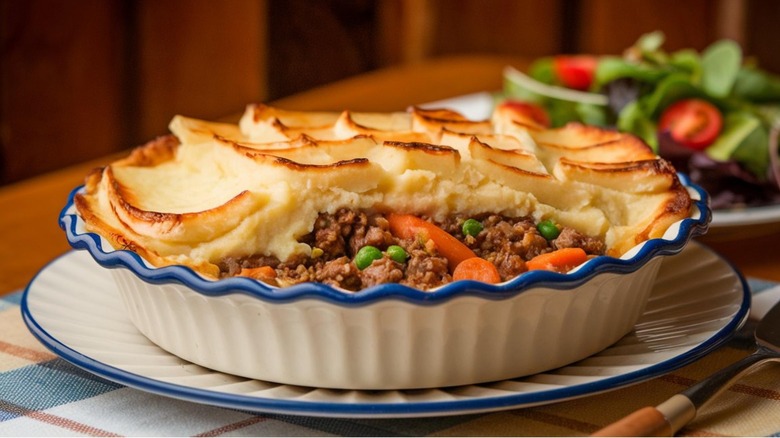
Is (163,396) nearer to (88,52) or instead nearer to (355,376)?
(355,376)

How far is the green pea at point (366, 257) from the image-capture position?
2.26 meters

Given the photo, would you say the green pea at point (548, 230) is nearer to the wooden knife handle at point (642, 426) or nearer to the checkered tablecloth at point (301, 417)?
the checkered tablecloth at point (301, 417)

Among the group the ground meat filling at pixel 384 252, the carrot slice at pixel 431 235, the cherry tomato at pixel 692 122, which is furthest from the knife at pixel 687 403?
the cherry tomato at pixel 692 122

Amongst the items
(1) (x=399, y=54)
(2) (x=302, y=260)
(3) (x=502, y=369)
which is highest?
(2) (x=302, y=260)

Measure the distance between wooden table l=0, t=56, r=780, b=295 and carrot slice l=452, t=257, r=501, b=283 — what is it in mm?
1325

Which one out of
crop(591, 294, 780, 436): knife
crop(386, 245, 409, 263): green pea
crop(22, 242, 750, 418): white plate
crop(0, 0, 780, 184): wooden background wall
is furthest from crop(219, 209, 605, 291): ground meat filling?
crop(0, 0, 780, 184): wooden background wall

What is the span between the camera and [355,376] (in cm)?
213

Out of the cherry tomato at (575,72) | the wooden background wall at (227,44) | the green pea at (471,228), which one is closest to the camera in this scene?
the green pea at (471,228)

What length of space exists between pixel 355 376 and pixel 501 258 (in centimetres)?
46

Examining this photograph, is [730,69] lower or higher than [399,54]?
higher

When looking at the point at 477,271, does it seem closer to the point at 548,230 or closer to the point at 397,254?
the point at 397,254

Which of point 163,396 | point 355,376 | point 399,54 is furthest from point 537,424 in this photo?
point 399,54

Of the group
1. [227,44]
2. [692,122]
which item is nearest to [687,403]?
[692,122]

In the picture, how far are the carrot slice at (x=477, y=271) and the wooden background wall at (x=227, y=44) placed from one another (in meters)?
4.12
